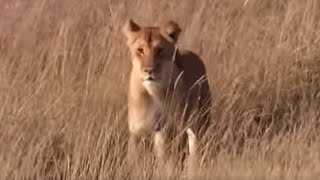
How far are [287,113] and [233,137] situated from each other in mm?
506

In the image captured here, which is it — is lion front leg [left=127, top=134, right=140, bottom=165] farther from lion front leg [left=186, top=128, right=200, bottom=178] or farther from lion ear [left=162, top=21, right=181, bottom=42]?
lion ear [left=162, top=21, right=181, bottom=42]

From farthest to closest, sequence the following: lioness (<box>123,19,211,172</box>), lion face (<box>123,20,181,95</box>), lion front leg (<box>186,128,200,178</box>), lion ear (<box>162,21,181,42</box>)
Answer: lion ear (<box>162,21,181,42</box>) < lioness (<box>123,19,211,172</box>) < lion face (<box>123,20,181,95</box>) < lion front leg (<box>186,128,200,178</box>)

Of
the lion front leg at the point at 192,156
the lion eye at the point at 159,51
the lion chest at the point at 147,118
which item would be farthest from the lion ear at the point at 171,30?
the lion front leg at the point at 192,156

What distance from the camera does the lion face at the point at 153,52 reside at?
4.79 m

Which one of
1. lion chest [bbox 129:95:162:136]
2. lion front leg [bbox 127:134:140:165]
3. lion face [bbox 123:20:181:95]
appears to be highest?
lion face [bbox 123:20:181:95]

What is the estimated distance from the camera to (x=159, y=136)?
502cm

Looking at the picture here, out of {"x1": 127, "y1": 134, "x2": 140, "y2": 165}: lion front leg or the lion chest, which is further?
the lion chest

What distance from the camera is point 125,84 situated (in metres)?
5.61

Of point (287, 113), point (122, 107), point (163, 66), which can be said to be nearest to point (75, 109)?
point (122, 107)

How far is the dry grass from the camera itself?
189 inches

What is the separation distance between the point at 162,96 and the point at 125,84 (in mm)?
611

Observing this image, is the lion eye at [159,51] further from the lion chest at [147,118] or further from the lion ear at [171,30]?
the lion chest at [147,118]

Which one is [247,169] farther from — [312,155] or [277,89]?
[277,89]

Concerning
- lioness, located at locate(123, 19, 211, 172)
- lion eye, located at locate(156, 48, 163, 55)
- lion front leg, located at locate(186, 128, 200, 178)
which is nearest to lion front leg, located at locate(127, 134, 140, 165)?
lioness, located at locate(123, 19, 211, 172)
